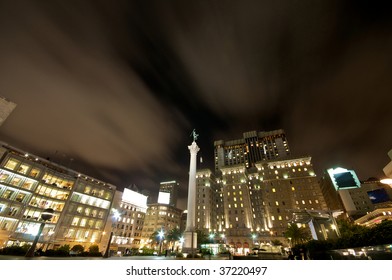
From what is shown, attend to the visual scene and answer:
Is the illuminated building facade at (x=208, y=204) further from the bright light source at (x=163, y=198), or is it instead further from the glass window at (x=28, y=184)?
the glass window at (x=28, y=184)

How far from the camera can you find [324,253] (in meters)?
18.4

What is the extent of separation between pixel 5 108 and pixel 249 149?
14885 centimetres

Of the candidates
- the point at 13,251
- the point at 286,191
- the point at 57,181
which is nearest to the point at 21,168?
the point at 57,181

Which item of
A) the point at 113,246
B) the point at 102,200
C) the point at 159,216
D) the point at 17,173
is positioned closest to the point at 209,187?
the point at 159,216

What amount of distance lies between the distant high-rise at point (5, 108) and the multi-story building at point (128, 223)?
3320 cm

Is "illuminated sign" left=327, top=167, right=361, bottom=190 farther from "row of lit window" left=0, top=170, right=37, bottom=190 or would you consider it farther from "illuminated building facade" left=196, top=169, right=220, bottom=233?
"row of lit window" left=0, top=170, right=37, bottom=190

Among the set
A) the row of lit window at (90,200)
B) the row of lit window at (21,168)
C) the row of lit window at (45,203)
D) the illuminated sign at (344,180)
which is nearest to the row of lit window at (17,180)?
the row of lit window at (21,168)

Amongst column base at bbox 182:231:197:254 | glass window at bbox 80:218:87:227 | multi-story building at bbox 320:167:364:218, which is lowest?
column base at bbox 182:231:197:254

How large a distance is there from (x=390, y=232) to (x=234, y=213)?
85111 millimetres

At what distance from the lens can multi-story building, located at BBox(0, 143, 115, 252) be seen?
1454 inches

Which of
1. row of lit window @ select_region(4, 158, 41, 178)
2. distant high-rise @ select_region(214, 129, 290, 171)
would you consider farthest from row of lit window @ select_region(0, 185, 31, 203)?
distant high-rise @ select_region(214, 129, 290, 171)

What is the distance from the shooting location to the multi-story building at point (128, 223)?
59.8m

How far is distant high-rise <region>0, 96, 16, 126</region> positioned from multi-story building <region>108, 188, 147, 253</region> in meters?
33.2
